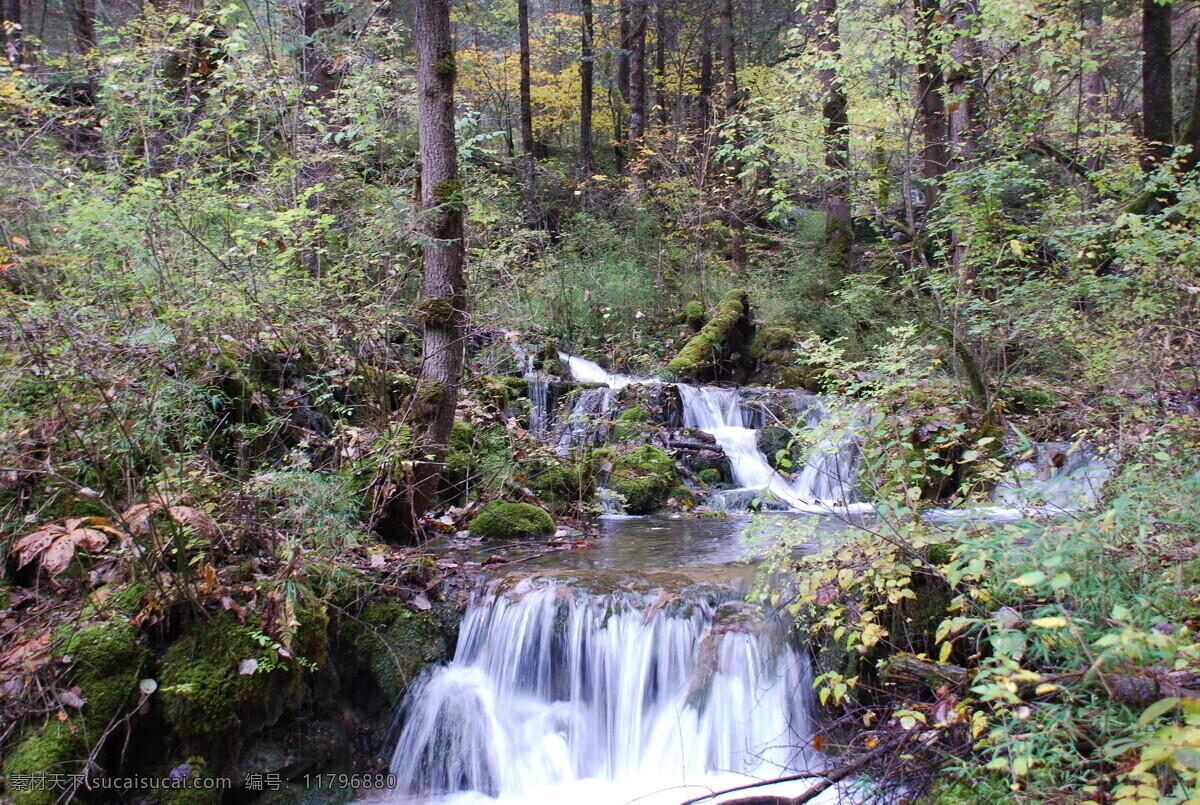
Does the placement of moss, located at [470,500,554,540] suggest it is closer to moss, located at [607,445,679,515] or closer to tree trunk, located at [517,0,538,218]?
moss, located at [607,445,679,515]

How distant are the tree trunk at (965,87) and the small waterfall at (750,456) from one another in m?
2.50

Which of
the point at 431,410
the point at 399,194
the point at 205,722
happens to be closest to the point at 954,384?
the point at 431,410

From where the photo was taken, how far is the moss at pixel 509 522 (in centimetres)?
695

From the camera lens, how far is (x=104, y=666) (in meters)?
3.70

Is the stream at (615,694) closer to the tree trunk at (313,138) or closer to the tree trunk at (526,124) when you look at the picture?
the tree trunk at (313,138)

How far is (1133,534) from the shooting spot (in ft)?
11.1

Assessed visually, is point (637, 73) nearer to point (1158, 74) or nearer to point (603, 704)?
point (1158, 74)

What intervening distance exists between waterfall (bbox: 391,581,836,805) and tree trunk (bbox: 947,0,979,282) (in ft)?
16.4

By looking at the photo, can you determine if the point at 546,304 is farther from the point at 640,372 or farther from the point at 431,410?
the point at 431,410

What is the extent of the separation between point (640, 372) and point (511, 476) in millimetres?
5243

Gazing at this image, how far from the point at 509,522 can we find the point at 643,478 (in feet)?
7.97

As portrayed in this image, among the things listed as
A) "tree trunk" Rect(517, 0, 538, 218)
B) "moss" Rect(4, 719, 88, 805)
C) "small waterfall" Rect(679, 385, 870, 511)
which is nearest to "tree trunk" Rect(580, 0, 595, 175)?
"tree trunk" Rect(517, 0, 538, 218)

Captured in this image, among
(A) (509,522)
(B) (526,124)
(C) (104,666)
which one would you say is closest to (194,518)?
(C) (104,666)

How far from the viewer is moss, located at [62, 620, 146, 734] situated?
3.61 m
